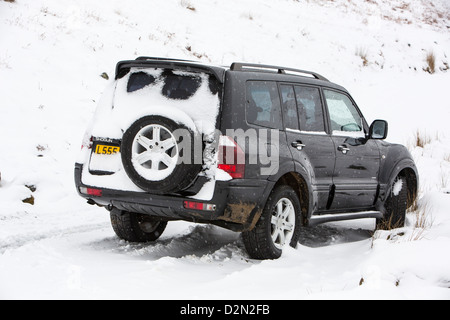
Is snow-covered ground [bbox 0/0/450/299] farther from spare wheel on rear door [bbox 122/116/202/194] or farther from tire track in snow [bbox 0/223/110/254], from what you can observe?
spare wheel on rear door [bbox 122/116/202/194]

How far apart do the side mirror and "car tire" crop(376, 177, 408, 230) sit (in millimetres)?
940

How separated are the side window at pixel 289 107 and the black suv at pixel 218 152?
11 millimetres

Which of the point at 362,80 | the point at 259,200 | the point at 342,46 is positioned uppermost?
the point at 342,46

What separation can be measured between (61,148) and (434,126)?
388 inches

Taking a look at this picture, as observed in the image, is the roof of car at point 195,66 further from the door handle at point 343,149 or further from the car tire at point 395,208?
the car tire at point 395,208

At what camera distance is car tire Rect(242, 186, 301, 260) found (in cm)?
475

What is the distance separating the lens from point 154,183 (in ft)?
14.2

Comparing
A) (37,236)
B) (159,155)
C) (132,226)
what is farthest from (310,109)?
(37,236)

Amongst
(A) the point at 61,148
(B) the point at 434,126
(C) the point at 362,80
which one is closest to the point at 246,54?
(C) the point at 362,80

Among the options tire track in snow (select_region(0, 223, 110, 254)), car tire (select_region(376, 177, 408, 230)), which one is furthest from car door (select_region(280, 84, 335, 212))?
tire track in snow (select_region(0, 223, 110, 254))

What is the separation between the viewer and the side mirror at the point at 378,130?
19.5ft

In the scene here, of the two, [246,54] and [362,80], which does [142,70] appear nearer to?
[246,54]

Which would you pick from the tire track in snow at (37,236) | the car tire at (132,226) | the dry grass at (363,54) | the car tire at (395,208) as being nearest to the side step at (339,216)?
the car tire at (395,208)

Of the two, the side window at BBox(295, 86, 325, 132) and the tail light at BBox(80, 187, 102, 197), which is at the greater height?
the side window at BBox(295, 86, 325, 132)
